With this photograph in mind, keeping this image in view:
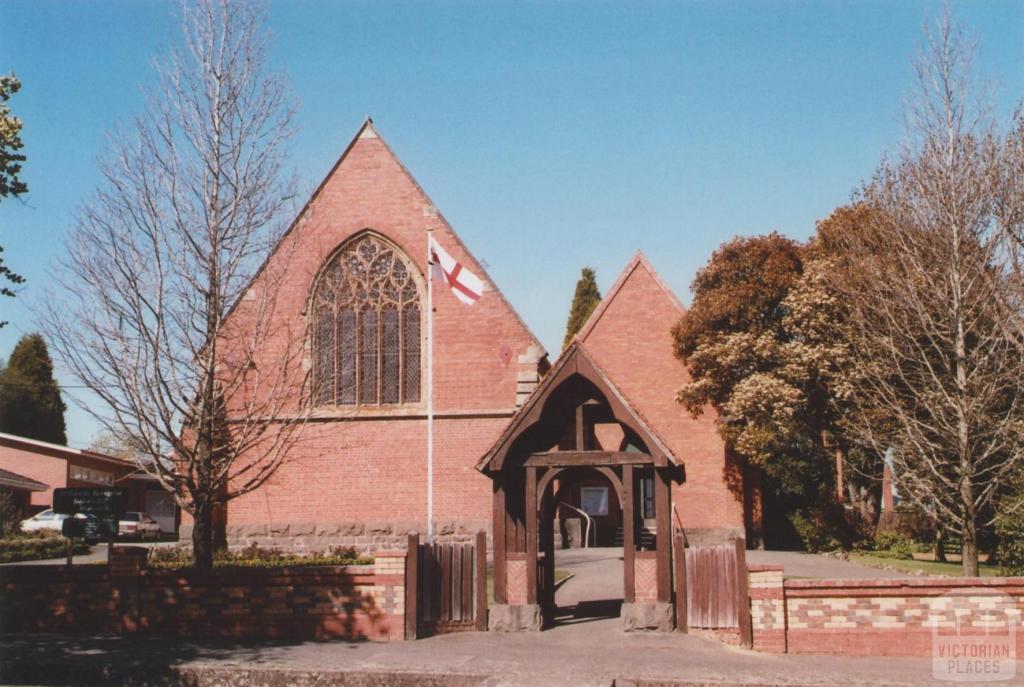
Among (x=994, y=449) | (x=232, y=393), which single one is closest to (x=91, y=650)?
(x=232, y=393)

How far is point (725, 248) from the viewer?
3269 cm

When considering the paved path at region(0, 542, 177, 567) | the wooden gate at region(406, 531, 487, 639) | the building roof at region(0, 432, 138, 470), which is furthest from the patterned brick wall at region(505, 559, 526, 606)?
the building roof at region(0, 432, 138, 470)

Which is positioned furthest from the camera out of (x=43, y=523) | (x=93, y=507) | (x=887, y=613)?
(x=43, y=523)

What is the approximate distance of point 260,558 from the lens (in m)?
24.6

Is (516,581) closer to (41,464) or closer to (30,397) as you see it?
(41,464)

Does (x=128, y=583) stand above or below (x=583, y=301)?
below

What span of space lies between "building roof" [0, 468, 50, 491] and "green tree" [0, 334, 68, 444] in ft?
48.5

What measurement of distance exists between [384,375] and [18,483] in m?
18.2

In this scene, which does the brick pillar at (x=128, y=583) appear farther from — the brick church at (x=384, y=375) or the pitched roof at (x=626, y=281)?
the pitched roof at (x=626, y=281)

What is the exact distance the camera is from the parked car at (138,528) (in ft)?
124

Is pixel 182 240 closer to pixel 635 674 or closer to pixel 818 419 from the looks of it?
pixel 635 674

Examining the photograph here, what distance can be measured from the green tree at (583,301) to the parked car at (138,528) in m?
24.9

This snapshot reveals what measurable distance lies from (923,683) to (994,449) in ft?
30.3

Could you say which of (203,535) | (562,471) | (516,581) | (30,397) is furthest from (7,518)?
(30,397)
